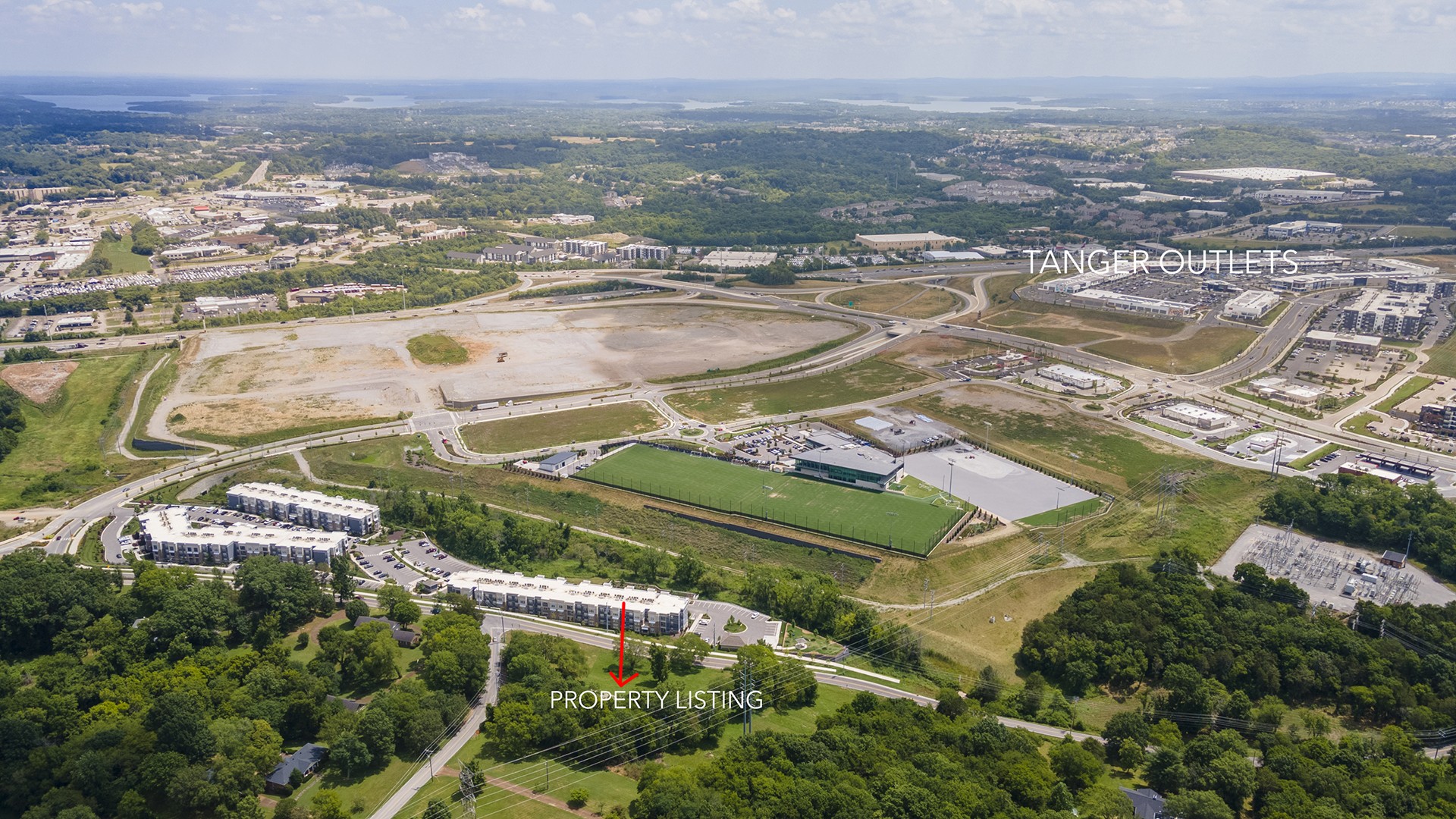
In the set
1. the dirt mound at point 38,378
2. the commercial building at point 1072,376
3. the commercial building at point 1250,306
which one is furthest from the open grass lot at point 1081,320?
the dirt mound at point 38,378

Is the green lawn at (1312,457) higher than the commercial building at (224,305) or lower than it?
lower

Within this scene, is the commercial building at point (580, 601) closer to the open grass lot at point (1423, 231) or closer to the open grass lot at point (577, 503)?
the open grass lot at point (577, 503)

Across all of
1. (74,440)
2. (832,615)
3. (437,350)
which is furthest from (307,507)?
(437,350)

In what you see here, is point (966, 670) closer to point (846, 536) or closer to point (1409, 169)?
point (846, 536)

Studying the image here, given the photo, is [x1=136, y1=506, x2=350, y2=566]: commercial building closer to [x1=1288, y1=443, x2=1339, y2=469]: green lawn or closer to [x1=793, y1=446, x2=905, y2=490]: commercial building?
[x1=793, y1=446, x2=905, y2=490]: commercial building

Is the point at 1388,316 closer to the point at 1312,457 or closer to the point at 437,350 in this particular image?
the point at 1312,457
